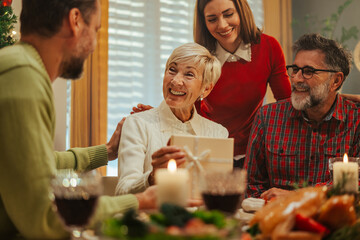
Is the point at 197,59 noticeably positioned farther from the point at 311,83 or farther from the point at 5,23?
the point at 5,23

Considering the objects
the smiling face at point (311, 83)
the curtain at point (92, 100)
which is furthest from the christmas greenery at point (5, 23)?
the smiling face at point (311, 83)

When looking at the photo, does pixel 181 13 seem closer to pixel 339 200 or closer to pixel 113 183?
pixel 113 183

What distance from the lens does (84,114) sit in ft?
12.6

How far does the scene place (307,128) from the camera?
248cm

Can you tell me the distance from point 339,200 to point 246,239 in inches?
11.9

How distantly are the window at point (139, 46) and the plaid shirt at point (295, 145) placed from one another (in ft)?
6.35

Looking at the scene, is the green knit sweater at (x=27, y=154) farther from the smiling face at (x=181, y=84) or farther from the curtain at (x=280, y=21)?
the curtain at (x=280, y=21)

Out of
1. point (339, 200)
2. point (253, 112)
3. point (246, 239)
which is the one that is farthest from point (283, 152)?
point (246, 239)

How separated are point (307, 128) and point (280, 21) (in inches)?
106

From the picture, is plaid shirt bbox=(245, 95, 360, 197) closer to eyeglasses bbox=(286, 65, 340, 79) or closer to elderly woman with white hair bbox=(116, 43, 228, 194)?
eyeglasses bbox=(286, 65, 340, 79)

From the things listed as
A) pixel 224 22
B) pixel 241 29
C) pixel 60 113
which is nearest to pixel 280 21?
pixel 241 29

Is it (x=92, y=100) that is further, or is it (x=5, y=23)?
(x=92, y=100)

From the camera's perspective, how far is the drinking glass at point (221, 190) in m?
1.01

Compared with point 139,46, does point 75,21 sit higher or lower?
lower
